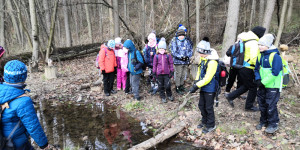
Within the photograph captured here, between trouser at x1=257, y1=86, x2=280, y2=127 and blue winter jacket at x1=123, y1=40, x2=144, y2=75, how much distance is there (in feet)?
11.9

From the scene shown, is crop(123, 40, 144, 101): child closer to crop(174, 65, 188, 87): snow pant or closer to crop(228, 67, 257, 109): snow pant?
crop(174, 65, 188, 87): snow pant

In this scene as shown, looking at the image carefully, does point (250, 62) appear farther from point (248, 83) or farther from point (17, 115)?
point (17, 115)

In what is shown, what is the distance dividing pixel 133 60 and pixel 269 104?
13.1 ft

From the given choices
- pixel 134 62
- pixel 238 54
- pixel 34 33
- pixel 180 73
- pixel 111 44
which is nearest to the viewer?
pixel 238 54

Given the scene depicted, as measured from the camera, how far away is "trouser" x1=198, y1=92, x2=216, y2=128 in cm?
438

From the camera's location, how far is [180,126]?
15.8 ft

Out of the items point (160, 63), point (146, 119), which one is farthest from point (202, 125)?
point (160, 63)

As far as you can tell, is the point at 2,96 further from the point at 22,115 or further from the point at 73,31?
the point at 73,31

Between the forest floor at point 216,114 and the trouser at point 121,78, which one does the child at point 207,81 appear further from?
the trouser at point 121,78

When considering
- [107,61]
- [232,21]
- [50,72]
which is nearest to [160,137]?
[107,61]

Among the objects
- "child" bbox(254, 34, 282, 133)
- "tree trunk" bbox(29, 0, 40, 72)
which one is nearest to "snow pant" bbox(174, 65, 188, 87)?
"child" bbox(254, 34, 282, 133)

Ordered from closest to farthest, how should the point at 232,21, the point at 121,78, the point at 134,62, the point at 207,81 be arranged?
the point at 207,81 → the point at 134,62 → the point at 232,21 → the point at 121,78

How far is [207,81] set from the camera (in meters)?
4.16

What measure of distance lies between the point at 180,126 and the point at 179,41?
2983 mm
